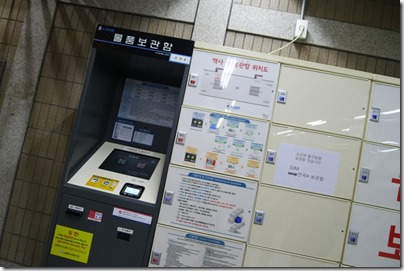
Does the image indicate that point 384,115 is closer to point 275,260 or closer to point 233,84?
point 233,84

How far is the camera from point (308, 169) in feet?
6.66

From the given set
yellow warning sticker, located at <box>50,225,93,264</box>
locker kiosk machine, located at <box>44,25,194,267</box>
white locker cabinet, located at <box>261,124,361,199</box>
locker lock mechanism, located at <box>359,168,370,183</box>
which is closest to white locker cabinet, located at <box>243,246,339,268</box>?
white locker cabinet, located at <box>261,124,361,199</box>

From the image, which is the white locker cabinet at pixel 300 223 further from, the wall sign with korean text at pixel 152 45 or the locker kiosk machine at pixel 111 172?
the wall sign with korean text at pixel 152 45

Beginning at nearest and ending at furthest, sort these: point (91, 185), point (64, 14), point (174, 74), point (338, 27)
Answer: point (91, 185)
point (174, 74)
point (338, 27)
point (64, 14)

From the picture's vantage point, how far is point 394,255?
198 cm

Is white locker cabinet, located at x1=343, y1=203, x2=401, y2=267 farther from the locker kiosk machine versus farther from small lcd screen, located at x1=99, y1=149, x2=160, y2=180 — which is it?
Answer: small lcd screen, located at x1=99, y1=149, x2=160, y2=180

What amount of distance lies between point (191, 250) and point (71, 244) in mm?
920

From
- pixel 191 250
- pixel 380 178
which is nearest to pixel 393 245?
pixel 380 178

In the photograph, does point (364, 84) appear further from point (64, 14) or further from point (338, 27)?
point (64, 14)

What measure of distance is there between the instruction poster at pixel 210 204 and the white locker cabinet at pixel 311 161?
234 millimetres

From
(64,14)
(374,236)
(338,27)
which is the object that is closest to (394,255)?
(374,236)

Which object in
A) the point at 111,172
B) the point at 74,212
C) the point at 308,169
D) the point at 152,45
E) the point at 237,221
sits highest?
the point at 152,45

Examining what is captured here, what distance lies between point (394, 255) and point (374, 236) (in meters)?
0.19

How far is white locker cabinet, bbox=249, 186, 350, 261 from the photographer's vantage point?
1.98m
